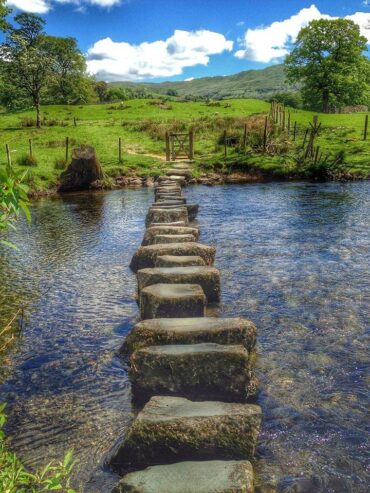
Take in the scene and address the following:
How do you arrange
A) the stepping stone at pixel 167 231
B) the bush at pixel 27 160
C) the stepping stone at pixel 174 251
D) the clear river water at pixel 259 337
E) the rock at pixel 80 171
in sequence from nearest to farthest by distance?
the clear river water at pixel 259 337 < the stepping stone at pixel 174 251 < the stepping stone at pixel 167 231 < the rock at pixel 80 171 < the bush at pixel 27 160

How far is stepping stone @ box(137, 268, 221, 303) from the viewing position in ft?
30.5

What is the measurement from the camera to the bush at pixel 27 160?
32656 mm

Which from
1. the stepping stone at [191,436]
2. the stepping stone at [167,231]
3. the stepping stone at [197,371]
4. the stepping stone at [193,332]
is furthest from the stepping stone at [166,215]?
the stepping stone at [191,436]

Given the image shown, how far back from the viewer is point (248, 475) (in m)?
4.55

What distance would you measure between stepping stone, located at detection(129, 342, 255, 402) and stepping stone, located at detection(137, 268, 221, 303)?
283 cm

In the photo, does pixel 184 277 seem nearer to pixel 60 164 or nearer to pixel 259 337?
pixel 259 337

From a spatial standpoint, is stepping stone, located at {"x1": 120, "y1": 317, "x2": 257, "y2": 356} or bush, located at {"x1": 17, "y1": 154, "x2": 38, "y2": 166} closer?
stepping stone, located at {"x1": 120, "y1": 317, "x2": 257, "y2": 356}

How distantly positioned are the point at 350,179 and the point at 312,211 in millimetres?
11398

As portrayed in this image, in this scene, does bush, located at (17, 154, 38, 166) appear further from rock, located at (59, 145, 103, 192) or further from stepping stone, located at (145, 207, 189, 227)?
stepping stone, located at (145, 207, 189, 227)

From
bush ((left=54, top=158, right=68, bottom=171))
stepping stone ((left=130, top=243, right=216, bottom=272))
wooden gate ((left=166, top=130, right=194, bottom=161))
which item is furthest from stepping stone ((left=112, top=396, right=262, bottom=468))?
wooden gate ((left=166, top=130, right=194, bottom=161))


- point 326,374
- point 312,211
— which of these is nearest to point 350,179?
point 312,211

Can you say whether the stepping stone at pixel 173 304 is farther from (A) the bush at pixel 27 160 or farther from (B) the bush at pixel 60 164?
(A) the bush at pixel 27 160

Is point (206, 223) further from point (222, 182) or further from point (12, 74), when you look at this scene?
point (12, 74)

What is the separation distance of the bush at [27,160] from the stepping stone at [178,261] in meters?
25.4
